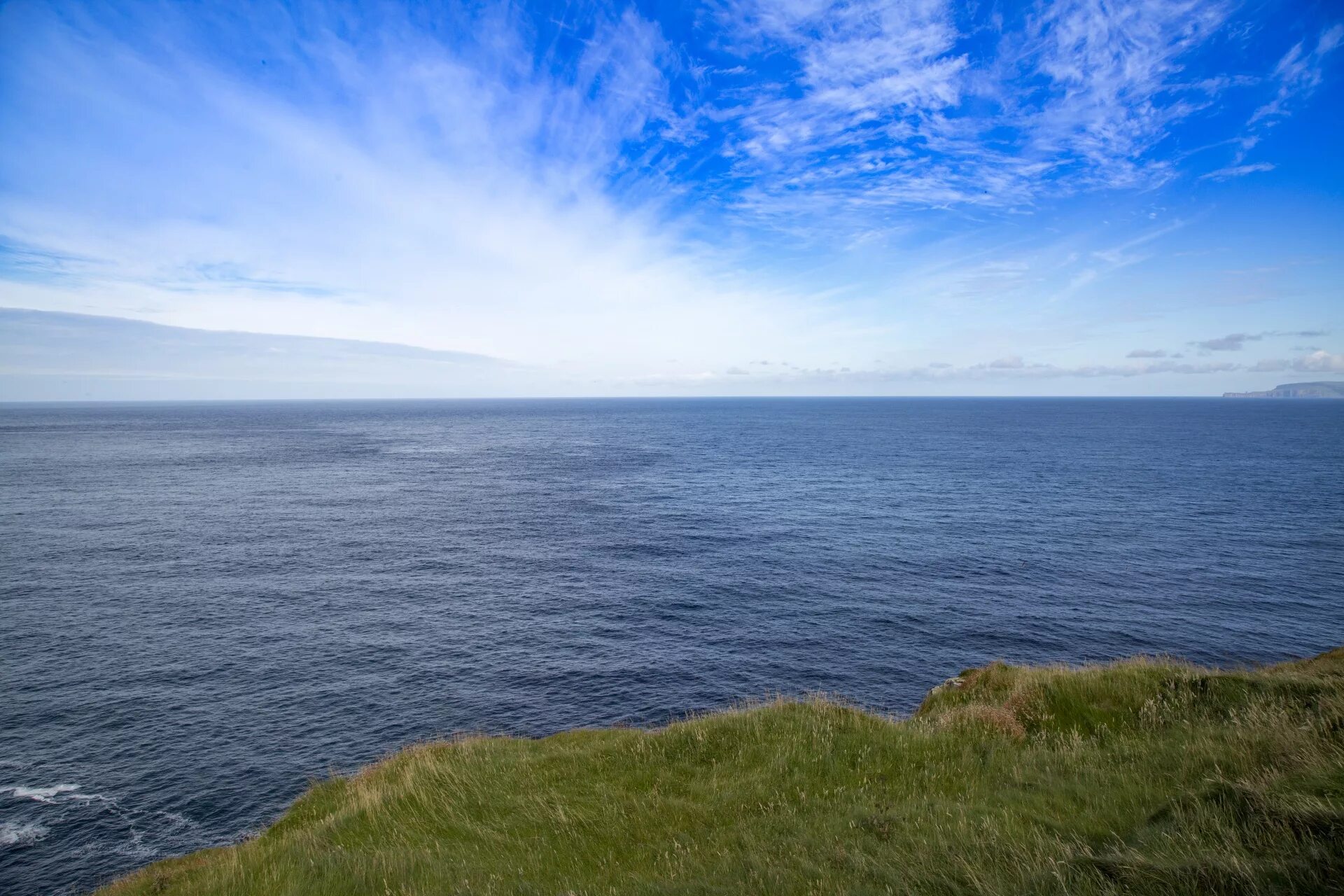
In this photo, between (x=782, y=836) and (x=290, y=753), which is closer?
(x=782, y=836)

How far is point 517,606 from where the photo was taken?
54.5m

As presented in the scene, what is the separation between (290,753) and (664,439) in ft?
520

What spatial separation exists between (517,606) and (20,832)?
30.6m

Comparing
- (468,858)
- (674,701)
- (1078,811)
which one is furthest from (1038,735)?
(674,701)

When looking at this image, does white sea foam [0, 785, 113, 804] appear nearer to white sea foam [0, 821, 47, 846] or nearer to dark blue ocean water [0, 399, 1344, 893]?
dark blue ocean water [0, 399, 1344, 893]

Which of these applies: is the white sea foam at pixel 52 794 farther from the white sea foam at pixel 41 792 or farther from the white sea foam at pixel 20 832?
the white sea foam at pixel 20 832

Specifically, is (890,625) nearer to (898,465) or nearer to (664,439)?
(898,465)

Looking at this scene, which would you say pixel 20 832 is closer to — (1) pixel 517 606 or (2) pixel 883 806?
(1) pixel 517 606

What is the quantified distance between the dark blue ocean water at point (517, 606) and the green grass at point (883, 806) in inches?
608

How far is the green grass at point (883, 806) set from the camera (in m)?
9.14

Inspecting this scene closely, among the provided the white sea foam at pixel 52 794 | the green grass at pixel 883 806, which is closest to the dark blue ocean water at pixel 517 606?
the white sea foam at pixel 52 794

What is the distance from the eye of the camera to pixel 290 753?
3400 cm

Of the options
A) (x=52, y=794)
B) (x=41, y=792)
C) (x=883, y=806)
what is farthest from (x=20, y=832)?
(x=883, y=806)

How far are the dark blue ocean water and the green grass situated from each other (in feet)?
50.6
